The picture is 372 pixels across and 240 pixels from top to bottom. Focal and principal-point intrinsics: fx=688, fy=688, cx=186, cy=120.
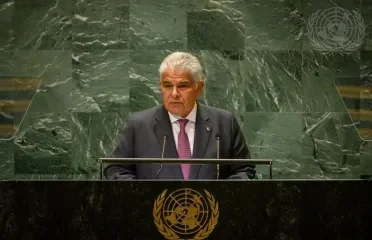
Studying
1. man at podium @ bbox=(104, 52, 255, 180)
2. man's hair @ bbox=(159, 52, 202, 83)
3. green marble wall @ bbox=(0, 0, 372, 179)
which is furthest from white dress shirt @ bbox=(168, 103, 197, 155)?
green marble wall @ bbox=(0, 0, 372, 179)

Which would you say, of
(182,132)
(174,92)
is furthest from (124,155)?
(174,92)

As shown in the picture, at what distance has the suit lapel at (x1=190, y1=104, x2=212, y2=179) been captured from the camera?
4039 millimetres

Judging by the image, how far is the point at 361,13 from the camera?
6.37 meters

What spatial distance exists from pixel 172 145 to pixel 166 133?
82 mm

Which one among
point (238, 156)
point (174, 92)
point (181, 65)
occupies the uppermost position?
point (181, 65)
